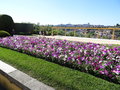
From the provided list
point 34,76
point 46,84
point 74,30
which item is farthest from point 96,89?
point 74,30

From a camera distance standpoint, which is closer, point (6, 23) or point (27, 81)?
point (27, 81)

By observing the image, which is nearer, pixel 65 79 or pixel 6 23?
pixel 65 79

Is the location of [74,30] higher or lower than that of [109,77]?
higher

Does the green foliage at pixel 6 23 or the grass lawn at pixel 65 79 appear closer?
the grass lawn at pixel 65 79

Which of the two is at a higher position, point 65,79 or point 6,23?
point 6,23

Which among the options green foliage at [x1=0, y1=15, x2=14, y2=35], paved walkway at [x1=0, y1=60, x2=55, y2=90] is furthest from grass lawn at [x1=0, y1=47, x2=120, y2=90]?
green foliage at [x1=0, y1=15, x2=14, y2=35]

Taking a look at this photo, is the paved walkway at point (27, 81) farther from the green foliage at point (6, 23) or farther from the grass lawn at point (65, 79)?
the green foliage at point (6, 23)

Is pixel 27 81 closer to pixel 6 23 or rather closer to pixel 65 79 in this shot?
pixel 65 79

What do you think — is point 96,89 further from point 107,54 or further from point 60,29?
point 60,29

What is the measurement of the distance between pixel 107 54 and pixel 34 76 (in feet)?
6.65

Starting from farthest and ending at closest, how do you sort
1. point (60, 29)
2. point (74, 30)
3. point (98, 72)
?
1. point (60, 29)
2. point (74, 30)
3. point (98, 72)

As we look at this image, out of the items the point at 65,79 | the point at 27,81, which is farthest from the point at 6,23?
the point at 65,79

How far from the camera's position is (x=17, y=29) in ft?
50.1

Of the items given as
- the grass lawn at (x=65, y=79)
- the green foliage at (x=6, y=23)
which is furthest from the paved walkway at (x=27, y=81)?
the green foliage at (x=6, y=23)
